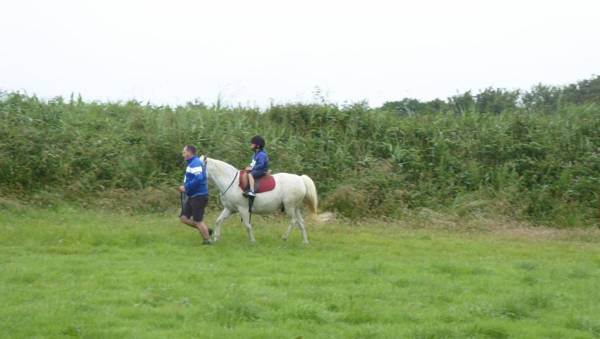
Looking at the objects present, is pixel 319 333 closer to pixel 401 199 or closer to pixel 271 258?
pixel 271 258

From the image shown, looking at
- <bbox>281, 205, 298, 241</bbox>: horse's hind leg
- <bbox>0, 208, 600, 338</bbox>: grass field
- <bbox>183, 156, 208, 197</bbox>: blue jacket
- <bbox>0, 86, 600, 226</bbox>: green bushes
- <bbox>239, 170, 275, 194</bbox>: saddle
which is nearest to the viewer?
<bbox>0, 208, 600, 338</bbox>: grass field

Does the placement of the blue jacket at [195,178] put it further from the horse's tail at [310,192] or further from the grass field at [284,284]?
the horse's tail at [310,192]

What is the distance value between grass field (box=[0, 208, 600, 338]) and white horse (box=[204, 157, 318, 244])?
0.61 metres

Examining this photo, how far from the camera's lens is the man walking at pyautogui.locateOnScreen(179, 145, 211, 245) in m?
16.1

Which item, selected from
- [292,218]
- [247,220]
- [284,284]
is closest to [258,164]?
[247,220]

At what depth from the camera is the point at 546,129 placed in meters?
26.5

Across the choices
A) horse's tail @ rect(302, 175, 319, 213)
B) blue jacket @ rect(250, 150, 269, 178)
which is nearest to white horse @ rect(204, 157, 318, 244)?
horse's tail @ rect(302, 175, 319, 213)

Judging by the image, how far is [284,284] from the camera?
1244cm

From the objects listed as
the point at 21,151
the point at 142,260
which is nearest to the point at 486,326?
the point at 142,260

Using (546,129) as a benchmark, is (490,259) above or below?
below

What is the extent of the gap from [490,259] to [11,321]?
9.74 m

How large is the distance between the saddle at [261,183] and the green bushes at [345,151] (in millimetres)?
5982

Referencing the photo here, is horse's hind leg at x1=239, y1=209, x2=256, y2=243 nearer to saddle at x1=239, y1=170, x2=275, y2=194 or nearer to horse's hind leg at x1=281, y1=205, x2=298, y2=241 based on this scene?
saddle at x1=239, y1=170, x2=275, y2=194

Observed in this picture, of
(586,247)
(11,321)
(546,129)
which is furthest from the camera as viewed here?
(546,129)
